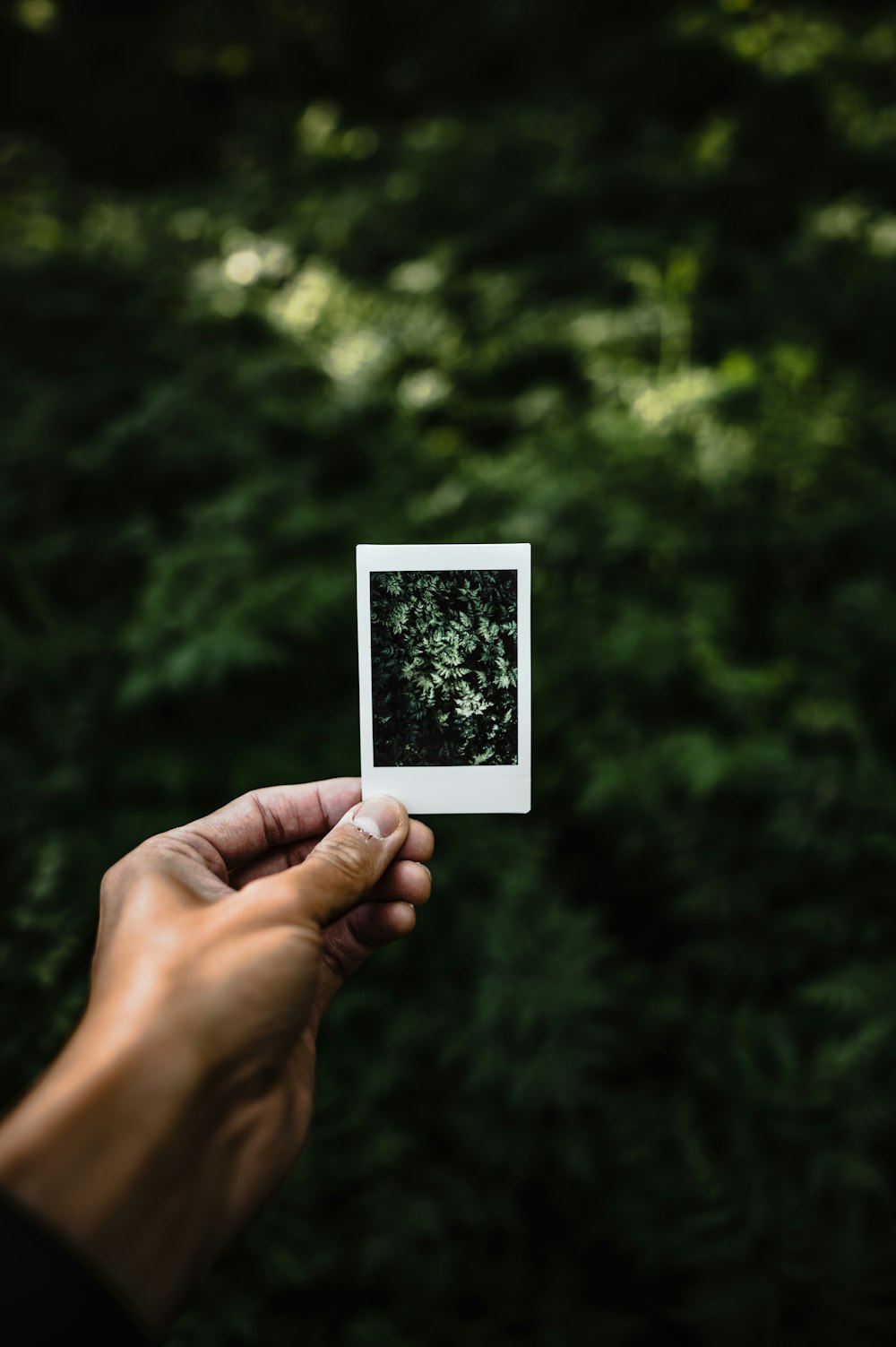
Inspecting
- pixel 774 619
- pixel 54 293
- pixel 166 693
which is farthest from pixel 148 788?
pixel 54 293

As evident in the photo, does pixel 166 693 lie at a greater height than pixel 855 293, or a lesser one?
lesser

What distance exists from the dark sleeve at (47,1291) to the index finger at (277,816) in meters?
0.77

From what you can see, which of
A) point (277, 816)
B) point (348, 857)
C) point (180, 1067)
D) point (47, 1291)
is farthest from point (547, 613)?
point (47, 1291)

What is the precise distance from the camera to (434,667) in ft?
5.46

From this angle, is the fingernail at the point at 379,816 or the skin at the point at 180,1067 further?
the fingernail at the point at 379,816

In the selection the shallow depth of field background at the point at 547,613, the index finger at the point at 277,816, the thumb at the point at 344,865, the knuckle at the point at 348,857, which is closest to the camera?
the thumb at the point at 344,865

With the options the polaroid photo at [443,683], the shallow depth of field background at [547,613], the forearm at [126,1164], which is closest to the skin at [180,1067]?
the forearm at [126,1164]

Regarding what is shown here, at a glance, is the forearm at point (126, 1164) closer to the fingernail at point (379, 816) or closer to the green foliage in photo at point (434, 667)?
the fingernail at point (379, 816)

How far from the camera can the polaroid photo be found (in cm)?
166

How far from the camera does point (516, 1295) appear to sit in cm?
255

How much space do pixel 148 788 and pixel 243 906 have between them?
2001 mm

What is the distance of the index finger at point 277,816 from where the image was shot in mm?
1648

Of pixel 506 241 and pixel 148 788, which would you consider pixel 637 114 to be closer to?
pixel 506 241

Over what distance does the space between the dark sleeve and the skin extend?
0.02 metres
